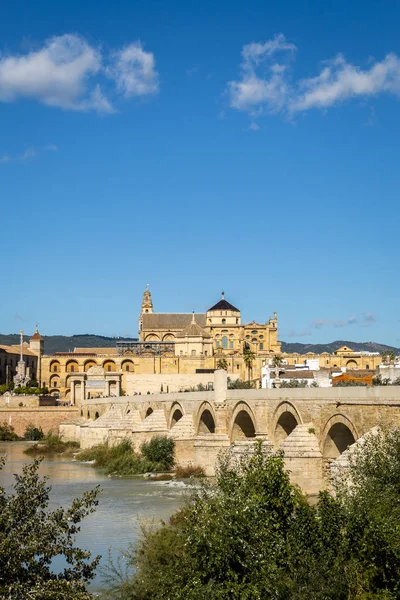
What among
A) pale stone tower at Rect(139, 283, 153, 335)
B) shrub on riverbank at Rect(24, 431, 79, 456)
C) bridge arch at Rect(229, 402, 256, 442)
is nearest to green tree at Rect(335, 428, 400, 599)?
bridge arch at Rect(229, 402, 256, 442)

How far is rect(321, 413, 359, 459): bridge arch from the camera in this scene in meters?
30.0

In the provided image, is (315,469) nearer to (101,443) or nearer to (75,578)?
(75,578)

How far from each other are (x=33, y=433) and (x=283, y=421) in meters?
42.2

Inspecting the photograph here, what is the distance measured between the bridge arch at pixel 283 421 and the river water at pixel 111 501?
4225 millimetres

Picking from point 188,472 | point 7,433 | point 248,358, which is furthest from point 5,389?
point 188,472

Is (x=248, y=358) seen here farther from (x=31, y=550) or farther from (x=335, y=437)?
(x=31, y=550)

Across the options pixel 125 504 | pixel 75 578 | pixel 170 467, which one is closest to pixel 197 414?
pixel 170 467

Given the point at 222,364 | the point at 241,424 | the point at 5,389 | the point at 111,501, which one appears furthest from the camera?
the point at 5,389

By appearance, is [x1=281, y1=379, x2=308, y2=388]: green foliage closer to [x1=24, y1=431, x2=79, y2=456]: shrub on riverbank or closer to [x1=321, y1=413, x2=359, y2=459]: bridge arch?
[x1=24, y1=431, x2=79, y2=456]: shrub on riverbank

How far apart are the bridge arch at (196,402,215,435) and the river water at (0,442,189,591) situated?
487cm

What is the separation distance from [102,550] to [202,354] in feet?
225

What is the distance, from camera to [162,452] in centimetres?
4197

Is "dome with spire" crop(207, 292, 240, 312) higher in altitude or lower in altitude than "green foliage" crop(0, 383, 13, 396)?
higher

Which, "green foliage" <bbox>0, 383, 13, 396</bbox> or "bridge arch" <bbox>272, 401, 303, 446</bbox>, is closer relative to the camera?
"bridge arch" <bbox>272, 401, 303, 446</bbox>
